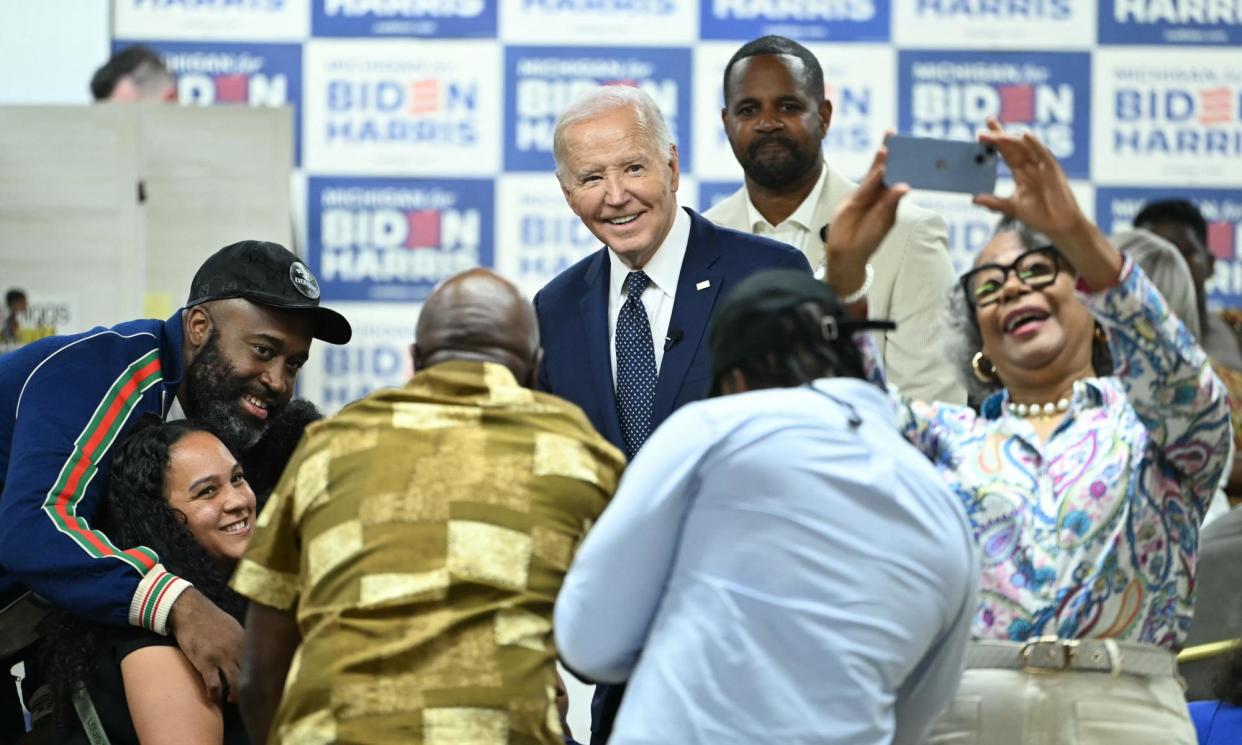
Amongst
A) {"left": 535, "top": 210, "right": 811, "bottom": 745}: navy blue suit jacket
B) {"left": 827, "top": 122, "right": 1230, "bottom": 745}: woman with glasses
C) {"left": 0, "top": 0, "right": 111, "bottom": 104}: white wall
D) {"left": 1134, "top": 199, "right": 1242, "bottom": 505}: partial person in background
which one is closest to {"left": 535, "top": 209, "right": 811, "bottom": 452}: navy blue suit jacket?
{"left": 535, "top": 210, "right": 811, "bottom": 745}: navy blue suit jacket

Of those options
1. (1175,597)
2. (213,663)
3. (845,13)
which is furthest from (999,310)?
(845,13)

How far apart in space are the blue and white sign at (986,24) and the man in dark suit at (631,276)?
140 inches

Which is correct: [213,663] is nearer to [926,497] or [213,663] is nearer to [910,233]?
[926,497]

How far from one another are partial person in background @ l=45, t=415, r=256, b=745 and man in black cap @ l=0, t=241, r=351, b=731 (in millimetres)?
50

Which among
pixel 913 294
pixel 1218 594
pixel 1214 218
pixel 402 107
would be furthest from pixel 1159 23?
pixel 1218 594

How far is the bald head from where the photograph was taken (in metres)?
2.41

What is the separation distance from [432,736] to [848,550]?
1.87 feet

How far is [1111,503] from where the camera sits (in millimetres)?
2662

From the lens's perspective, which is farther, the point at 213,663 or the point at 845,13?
the point at 845,13

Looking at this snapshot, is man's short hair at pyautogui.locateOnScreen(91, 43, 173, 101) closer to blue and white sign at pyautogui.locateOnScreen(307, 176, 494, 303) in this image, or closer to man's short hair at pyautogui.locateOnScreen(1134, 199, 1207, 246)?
blue and white sign at pyautogui.locateOnScreen(307, 176, 494, 303)

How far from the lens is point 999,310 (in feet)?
9.66

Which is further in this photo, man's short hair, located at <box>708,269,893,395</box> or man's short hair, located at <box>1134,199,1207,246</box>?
man's short hair, located at <box>1134,199,1207,246</box>

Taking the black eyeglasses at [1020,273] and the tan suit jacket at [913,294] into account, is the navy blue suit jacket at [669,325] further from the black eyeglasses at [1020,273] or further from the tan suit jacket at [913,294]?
the tan suit jacket at [913,294]

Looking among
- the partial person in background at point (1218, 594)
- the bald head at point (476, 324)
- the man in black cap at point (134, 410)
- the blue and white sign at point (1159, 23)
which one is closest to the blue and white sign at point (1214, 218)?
the blue and white sign at point (1159, 23)
